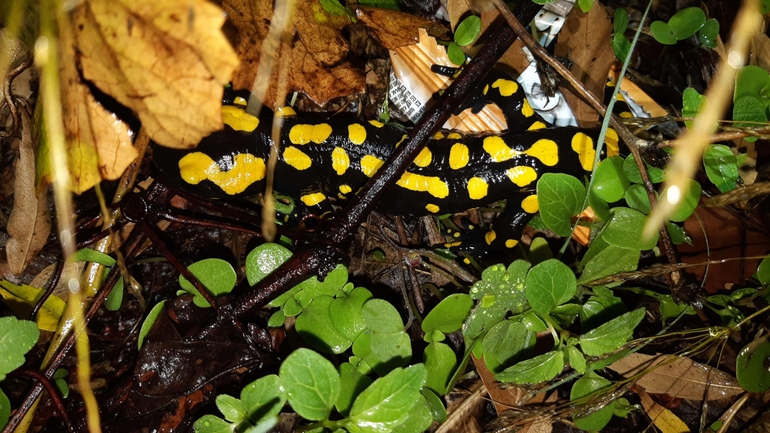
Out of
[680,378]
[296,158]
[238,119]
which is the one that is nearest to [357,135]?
[296,158]

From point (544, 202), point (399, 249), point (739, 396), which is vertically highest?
point (399, 249)

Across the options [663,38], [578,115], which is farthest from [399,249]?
[663,38]

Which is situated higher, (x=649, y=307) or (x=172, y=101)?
(x=172, y=101)

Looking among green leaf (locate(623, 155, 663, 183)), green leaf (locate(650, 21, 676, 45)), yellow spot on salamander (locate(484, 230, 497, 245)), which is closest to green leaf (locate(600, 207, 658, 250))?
green leaf (locate(623, 155, 663, 183))

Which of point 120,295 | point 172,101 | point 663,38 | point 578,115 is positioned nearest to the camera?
point 172,101

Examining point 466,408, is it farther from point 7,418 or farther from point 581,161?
point 7,418

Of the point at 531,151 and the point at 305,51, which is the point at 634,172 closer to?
the point at 531,151

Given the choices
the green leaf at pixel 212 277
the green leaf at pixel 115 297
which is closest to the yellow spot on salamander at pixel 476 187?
the green leaf at pixel 212 277
